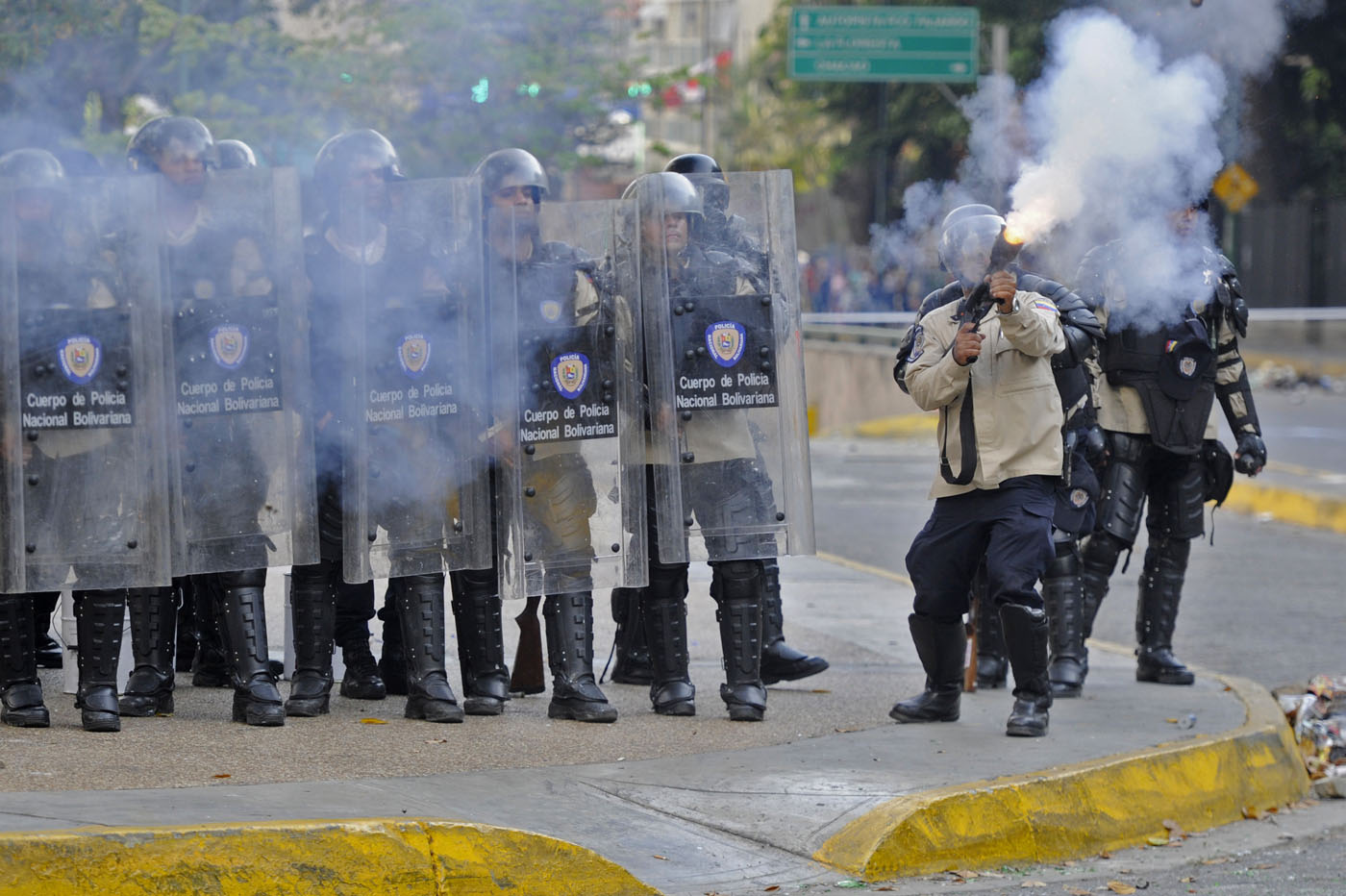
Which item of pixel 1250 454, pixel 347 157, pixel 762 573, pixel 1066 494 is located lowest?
pixel 762 573

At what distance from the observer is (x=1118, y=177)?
6.81m

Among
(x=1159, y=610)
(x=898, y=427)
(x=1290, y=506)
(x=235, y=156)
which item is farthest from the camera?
(x=898, y=427)

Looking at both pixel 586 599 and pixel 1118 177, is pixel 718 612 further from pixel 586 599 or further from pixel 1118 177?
pixel 1118 177

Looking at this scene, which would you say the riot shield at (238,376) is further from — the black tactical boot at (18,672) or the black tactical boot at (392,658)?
the black tactical boot at (392,658)

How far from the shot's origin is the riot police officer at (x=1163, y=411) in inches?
284

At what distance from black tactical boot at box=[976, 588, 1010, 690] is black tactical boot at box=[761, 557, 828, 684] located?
69 cm

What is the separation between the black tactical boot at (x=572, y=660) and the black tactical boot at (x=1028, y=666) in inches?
52.9

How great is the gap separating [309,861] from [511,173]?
2.60 meters

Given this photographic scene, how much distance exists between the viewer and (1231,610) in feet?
33.2

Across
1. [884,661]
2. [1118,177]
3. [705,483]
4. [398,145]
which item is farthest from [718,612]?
[398,145]

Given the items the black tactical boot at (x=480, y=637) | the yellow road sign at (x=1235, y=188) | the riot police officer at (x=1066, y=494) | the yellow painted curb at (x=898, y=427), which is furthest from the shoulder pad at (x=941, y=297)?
the yellow painted curb at (x=898, y=427)

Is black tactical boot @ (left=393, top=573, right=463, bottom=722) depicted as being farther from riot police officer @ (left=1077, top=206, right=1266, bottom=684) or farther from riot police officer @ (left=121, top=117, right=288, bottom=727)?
riot police officer @ (left=1077, top=206, right=1266, bottom=684)

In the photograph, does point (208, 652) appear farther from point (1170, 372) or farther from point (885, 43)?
point (885, 43)

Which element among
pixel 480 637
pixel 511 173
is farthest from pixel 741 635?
pixel 511 173
